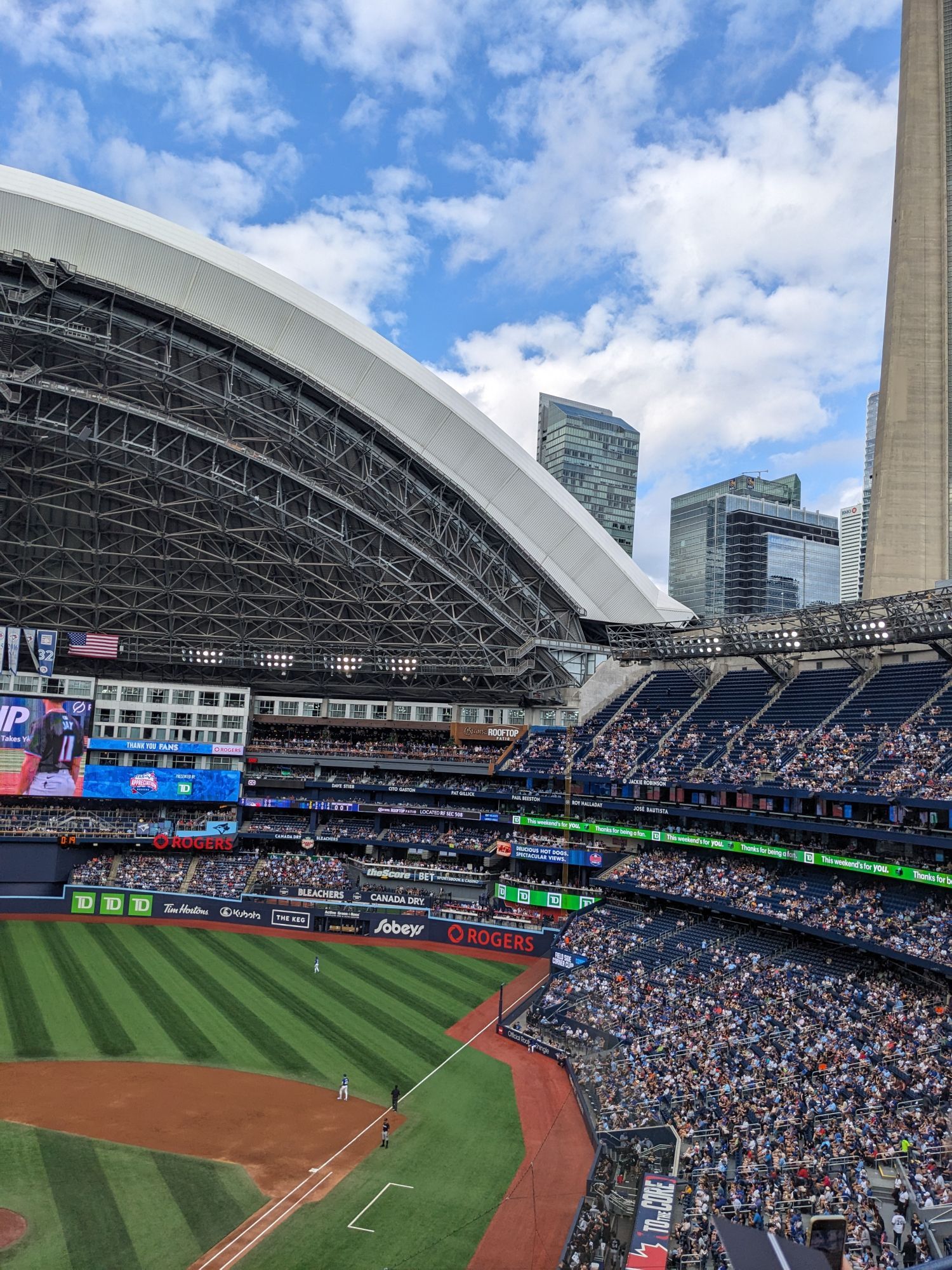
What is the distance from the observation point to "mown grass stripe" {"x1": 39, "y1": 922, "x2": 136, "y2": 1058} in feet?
113

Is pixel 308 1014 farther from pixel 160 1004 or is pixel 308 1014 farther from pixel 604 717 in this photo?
pixel 604 717

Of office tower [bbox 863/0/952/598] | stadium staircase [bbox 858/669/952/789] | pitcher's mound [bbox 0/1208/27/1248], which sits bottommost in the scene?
pitcher's mound [bbox 0/1208/27/1248]

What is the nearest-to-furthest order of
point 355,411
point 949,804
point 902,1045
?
point 902,1045, point 949,804, point 355,411

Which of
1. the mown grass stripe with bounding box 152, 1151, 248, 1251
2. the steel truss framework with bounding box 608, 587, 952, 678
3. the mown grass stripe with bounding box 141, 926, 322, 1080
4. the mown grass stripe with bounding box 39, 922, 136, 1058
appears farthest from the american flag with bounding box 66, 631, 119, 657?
the mown grass stripe with bounding box 152, 1151, 248, 1251

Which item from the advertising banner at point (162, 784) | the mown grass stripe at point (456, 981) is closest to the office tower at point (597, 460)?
the advertising banner at point (162, 784)

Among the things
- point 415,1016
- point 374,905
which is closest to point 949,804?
point 415,1016

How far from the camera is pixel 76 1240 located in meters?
→ 21.8

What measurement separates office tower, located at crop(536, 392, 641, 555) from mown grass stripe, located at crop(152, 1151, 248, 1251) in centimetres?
13434

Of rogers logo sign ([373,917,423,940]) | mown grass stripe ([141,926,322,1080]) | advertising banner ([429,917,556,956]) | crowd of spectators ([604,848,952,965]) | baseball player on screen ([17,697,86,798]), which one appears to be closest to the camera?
mown grass stripe ([141,926,322,1080])

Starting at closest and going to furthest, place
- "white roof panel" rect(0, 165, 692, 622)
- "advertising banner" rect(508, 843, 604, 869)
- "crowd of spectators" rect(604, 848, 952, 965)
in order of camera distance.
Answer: "crowd of spectators" rect(604, 848, 952, 965), "white roof panel" rect(0, 165, 692, 622), "advertising banner" rect(508, 843, 604, 869)

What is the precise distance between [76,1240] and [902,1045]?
25160 millimetres

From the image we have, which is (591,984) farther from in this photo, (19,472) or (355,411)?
(19,472)

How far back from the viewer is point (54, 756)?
197 ft

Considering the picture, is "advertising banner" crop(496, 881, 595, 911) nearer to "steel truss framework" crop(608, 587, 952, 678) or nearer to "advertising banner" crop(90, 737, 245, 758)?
"steel truss framework" crop(608, 587, 952, 678)
